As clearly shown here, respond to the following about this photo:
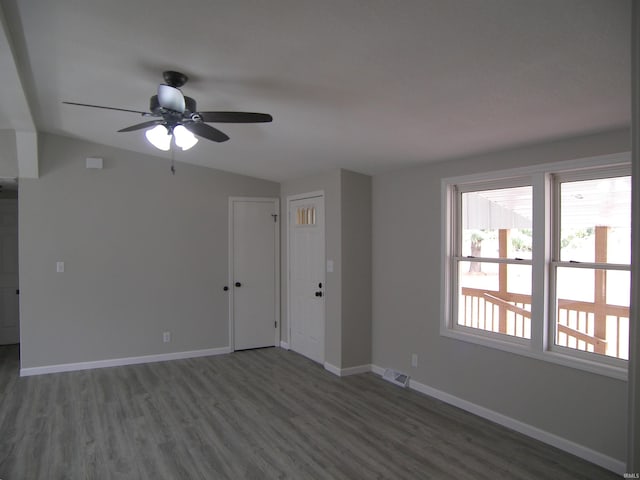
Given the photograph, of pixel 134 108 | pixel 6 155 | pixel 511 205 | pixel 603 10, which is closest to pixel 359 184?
pixel 511 205

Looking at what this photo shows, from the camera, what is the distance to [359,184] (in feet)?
15.7

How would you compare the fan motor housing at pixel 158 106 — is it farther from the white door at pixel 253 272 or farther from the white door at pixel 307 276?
the white door at pixel 253 272

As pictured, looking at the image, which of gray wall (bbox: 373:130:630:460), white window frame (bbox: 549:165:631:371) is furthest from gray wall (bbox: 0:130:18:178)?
white window frame (bbox: 549:165:631:371)

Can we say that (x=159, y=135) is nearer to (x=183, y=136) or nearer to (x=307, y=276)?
(x=183, y=136)

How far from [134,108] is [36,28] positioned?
1135 millimetres

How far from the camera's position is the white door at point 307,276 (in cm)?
507

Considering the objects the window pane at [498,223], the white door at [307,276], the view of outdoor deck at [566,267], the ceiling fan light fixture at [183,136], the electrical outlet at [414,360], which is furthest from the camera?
the white door at [307,276]

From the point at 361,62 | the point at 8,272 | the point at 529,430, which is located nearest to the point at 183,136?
the point at 361,62

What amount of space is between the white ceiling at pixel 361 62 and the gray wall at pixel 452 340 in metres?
0.26

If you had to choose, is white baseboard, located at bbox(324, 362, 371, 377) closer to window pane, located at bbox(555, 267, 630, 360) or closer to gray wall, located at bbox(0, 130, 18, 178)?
window pane, located at bbox(555, 267, 630, 360)

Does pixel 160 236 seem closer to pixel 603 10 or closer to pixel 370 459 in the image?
pixel 370 459

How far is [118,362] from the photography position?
16.5ft

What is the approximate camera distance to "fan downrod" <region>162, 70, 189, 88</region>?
102 inches

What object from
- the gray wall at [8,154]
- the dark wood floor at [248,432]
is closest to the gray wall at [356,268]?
the dark wood floor at [248,432]
